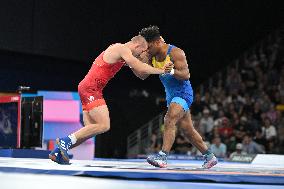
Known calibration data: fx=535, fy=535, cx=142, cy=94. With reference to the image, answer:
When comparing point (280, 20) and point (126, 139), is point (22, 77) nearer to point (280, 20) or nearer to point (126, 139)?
point (126, 139)

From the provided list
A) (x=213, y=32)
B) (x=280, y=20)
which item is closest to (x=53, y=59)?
(x=213, y=32)

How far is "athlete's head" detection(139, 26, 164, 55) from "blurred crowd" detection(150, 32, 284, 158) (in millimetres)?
5857

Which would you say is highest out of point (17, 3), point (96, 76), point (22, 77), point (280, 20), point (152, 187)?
point (280, 20)

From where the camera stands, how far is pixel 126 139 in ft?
49.0

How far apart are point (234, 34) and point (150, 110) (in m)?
3.30

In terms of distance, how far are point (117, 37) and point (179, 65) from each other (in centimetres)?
737

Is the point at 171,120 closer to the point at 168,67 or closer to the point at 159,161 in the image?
the point at 159,161

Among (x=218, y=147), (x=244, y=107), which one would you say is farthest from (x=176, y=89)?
(x=244, y=107)

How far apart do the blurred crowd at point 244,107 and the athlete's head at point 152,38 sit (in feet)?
19.2

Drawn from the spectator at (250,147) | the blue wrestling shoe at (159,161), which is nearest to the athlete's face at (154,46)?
the blue wrestling shoe at (159,161)

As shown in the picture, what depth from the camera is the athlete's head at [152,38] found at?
534cm

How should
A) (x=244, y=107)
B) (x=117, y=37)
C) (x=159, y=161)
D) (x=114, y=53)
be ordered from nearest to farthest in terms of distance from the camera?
(x=159, y=161) < (x=114, y=53) < (x=117, y=37) < (x=244, y=107)

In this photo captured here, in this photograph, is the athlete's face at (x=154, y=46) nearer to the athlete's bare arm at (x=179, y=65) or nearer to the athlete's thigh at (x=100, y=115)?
the athlete's bare arm at (x=179, y=65)

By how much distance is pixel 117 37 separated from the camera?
12.7m
